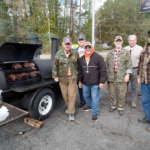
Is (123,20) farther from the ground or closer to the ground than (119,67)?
farther from the ground

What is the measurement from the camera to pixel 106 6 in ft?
121

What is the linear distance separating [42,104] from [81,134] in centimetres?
114

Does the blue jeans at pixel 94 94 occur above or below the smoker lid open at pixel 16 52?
below

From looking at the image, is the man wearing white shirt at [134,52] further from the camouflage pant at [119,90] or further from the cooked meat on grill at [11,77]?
the cooked meat on grill at [11,77]

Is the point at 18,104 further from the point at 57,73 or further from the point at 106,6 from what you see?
the point at 106,6

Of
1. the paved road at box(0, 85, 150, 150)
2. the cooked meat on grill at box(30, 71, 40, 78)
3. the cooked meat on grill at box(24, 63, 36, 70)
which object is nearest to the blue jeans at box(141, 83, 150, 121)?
the paved road at box(0, 85, 150, 150)

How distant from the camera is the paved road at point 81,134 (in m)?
2.29

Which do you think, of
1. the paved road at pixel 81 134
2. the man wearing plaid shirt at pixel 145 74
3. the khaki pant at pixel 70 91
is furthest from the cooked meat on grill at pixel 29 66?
the man wearing plaid shirt at pixel 145 74

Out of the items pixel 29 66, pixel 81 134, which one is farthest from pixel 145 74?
pixel 29 66

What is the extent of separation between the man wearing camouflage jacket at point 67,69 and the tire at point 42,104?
15.4 inches

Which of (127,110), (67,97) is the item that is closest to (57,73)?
(67,97)

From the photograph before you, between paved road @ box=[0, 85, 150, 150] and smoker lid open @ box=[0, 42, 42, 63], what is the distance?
1472mm

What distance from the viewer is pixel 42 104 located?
3107 millimetres

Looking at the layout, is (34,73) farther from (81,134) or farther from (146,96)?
(146,96)
